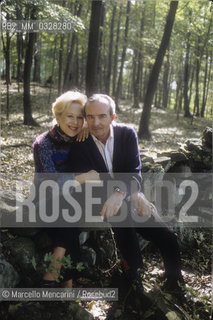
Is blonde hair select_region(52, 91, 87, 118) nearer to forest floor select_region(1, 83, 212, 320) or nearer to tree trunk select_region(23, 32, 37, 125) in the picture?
forest floor select_region(1, 83, 212, 320)

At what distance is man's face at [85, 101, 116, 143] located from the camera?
107 inches

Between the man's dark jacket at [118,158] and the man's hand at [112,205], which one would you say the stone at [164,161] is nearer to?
the man's dark jacket at [118,158]

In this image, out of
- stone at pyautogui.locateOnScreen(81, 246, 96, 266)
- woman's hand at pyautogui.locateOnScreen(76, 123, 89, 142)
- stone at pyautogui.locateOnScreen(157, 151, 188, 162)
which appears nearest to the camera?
woman's hand at pyautogui.locateOnScreen(76, 123, 89, 142)

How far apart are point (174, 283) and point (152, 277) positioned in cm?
34

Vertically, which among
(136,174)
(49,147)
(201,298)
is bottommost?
(201,298)

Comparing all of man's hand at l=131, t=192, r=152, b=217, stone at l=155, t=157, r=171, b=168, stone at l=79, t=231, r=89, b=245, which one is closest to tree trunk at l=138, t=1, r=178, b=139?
stone at l=155, t=157, r=171, b=168

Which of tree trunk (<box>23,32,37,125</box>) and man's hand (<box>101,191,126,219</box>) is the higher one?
tree trunk (<box>23,32,37,125</box>)

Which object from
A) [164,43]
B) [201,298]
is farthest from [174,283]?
[164,43]

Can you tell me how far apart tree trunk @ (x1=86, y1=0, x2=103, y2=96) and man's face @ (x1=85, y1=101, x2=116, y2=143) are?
4.63m

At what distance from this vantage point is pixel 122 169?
2967 mm

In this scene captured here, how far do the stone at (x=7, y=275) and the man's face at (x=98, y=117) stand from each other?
143 centimetres

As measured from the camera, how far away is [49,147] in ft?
8.93

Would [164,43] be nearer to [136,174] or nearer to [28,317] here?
[136,174]

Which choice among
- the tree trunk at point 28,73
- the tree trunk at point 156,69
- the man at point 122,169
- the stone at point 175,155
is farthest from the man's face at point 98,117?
the tree trunk at point 28,73
